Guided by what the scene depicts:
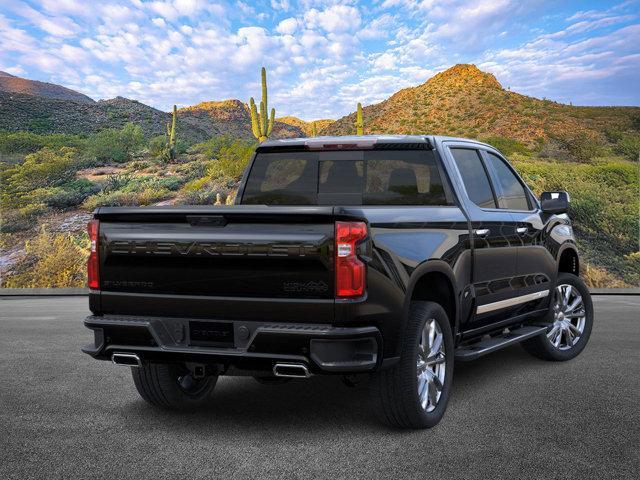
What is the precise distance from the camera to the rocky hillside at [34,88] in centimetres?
11919

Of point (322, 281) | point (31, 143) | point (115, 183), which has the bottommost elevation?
point (322, 281)

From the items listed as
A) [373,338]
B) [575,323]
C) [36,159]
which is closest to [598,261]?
→ [575,323]

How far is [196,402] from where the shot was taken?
645 centimetres

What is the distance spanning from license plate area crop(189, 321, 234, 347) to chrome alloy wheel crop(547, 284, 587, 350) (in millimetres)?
4323

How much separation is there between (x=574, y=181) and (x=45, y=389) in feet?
107

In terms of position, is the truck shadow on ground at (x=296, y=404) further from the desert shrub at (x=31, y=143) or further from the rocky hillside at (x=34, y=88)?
the rocky hillside at (x=34, y=88)

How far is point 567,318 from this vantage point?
28.6 feet

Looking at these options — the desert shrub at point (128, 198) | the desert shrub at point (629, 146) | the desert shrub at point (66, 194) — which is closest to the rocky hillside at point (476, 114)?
the desert shrub at point (629, 146)

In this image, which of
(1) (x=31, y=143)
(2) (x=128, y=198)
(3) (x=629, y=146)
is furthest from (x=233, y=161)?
(3) (x=629, y=146)

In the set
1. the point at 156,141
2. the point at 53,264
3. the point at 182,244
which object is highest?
the point at 156,141

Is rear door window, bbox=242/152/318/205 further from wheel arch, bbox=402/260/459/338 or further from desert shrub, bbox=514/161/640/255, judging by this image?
desert shrub, bbox=514/161/640/255

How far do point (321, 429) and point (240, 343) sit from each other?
3.34ft

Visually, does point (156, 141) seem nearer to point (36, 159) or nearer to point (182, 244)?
point (36, 159)

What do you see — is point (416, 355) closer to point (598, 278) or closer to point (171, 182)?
→ point (598, 278)
